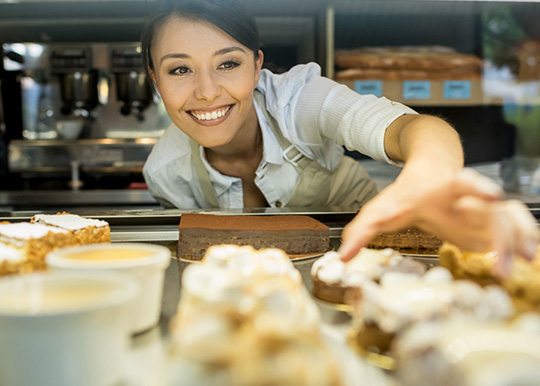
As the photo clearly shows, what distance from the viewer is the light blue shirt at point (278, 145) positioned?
1.73 meters

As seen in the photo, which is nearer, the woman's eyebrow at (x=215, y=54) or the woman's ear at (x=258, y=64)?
the woman's eyebrow at (x=215, y=54)

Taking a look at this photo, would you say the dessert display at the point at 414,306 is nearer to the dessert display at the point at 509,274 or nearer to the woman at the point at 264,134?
the dessert display at the point at 509,274

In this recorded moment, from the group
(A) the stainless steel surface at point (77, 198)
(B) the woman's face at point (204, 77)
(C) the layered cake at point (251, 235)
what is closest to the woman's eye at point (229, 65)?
(B) the woman's face at point (204, 77)

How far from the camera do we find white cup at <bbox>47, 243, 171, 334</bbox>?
0.76 meters

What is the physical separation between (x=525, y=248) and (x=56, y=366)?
1.98ft

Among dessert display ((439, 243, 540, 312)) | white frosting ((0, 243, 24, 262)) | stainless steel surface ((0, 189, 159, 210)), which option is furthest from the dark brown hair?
stainless steel surface ((0, 189, 159, 210))

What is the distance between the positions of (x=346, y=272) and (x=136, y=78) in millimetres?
3010

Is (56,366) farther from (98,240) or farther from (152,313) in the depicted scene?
(98,240)

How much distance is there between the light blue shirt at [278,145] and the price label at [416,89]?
1.23 meters

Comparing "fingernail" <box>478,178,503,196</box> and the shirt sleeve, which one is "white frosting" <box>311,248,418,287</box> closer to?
"fingernail" <box>478,178,503,196</box>

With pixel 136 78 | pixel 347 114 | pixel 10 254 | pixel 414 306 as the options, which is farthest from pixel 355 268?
pixel 136 78

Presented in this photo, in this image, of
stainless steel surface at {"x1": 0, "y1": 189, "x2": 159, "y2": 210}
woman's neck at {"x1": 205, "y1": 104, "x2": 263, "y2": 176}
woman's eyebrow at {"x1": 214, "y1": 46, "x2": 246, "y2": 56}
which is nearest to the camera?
woman's eyebrow at {"x1": 214, "y1": 46, "x2": 246, "y2": 56}

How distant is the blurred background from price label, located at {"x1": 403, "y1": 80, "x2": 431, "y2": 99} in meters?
0.12

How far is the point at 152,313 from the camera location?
2.71 feet
